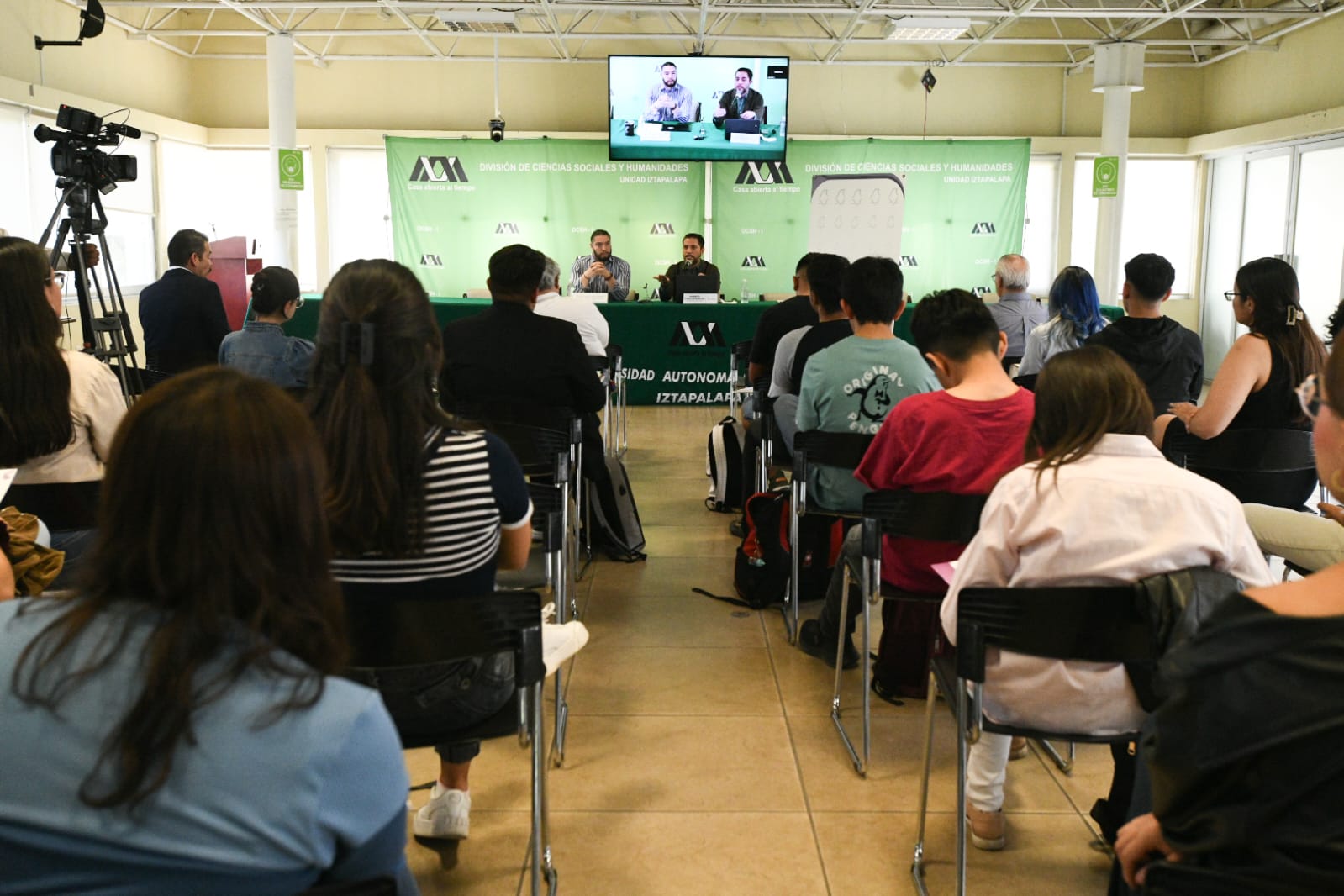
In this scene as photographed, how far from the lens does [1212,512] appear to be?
177cm

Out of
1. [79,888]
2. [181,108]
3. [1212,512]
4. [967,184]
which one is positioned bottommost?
[79,888]

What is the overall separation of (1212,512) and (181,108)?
12678mm

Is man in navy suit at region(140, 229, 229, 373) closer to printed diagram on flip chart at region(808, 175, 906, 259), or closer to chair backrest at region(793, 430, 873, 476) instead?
chair backrest at region(793, 430, 873, 476)

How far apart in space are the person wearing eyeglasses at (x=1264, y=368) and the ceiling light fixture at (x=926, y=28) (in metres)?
7.33

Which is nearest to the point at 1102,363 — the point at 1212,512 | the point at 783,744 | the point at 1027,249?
the point at 1212,512

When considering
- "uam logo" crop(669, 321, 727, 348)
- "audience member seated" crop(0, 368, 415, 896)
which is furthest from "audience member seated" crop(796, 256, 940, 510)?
"uam logo" crop(669, 321, 727, 348)

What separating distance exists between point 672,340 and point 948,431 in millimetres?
6147

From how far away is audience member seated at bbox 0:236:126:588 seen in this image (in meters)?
2.35

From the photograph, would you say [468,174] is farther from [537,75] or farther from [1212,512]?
[1212,512]

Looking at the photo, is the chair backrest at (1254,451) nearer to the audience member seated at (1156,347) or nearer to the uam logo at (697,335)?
the audience member seated at (1156,347)

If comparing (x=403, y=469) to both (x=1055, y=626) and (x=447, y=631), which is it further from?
(x=1055, y=626)

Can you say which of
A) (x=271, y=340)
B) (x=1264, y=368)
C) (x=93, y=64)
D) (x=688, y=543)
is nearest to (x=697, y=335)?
(x=688, y=543)

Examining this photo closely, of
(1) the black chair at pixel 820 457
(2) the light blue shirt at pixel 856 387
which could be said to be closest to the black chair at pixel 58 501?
(1) the black chair at pixel 820 457

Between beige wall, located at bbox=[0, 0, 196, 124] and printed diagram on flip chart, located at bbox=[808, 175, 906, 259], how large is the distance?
659 centimetres
